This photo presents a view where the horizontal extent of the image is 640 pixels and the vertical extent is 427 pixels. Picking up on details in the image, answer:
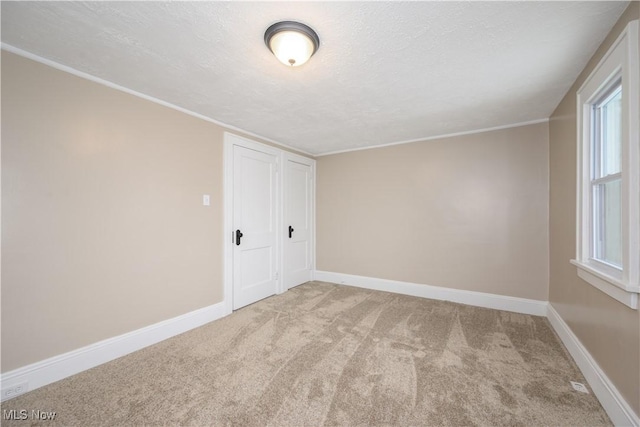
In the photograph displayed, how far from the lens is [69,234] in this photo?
2.00m

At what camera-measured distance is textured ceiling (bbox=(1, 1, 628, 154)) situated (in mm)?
1422

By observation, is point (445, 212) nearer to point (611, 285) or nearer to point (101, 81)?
point (611, 285)

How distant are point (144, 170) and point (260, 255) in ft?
6.01

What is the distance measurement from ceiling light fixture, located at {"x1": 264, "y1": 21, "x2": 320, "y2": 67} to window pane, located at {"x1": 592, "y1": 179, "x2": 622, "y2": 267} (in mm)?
2144

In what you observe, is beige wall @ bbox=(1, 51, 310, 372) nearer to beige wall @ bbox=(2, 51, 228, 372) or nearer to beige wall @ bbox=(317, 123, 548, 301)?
beige wall @ bbox=(2, 51, 228, 372)

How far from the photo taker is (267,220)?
3844 millimetres

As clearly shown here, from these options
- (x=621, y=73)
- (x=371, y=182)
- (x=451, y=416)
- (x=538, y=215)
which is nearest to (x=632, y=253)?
(x=621, y=73)

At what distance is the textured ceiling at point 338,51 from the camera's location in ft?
4.66

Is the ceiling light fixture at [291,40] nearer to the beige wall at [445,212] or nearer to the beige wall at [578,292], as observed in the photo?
the beige wall at [578,292]

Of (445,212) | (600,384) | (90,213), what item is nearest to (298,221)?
(445,212)

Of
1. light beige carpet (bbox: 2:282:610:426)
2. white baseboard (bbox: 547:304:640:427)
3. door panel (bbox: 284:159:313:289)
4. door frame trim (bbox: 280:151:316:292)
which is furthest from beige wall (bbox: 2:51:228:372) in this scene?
white baseboard (bbox: 547:304:640:427)

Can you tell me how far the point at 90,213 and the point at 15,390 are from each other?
1.27m

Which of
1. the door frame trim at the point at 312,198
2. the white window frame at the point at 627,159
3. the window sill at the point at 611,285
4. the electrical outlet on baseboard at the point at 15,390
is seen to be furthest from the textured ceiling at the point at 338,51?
the electrical outlet on baseboard at the point at 15,390

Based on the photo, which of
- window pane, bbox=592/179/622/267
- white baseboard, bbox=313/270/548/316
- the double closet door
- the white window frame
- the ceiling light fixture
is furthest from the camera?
the double closet door
